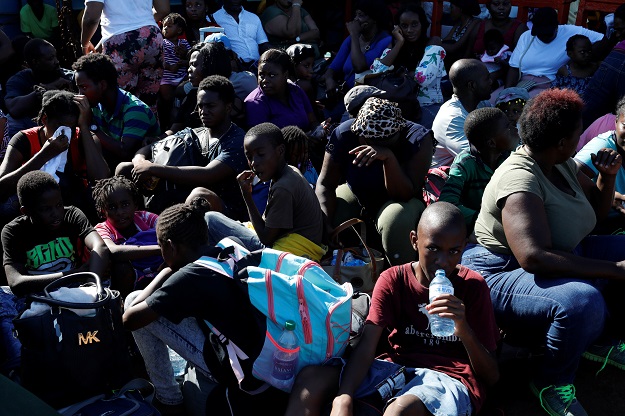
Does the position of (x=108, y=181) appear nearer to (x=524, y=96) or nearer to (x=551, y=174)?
(x=551, y=174)

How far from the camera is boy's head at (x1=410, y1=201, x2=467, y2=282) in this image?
3.24 m

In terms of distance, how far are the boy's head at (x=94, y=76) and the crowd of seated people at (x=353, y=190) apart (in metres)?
0.02

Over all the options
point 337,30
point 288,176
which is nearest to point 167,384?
point 288,176

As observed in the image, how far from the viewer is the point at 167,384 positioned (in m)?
3.73

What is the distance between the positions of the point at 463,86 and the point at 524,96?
55 cm

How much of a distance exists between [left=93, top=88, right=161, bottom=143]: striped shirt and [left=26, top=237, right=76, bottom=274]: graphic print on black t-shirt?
1.51 metres

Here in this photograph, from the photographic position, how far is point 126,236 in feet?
15.1

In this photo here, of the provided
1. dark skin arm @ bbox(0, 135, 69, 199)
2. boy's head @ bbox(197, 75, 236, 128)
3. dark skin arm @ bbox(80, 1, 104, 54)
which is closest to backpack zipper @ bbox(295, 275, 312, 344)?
boy's head @ bbox(197, 75, 236, 128)

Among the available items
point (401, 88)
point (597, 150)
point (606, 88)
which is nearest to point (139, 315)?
point (597, 150)

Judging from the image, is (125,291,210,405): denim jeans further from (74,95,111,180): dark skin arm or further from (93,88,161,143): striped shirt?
(93,88,161,143): striped shirt

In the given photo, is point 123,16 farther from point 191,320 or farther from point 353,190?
point 191,320

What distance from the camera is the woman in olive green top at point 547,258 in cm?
355

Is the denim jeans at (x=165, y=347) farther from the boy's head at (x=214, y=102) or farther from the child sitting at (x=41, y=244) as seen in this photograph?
the boy's head at (x=214, y=102)

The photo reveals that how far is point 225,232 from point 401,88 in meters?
2.57
